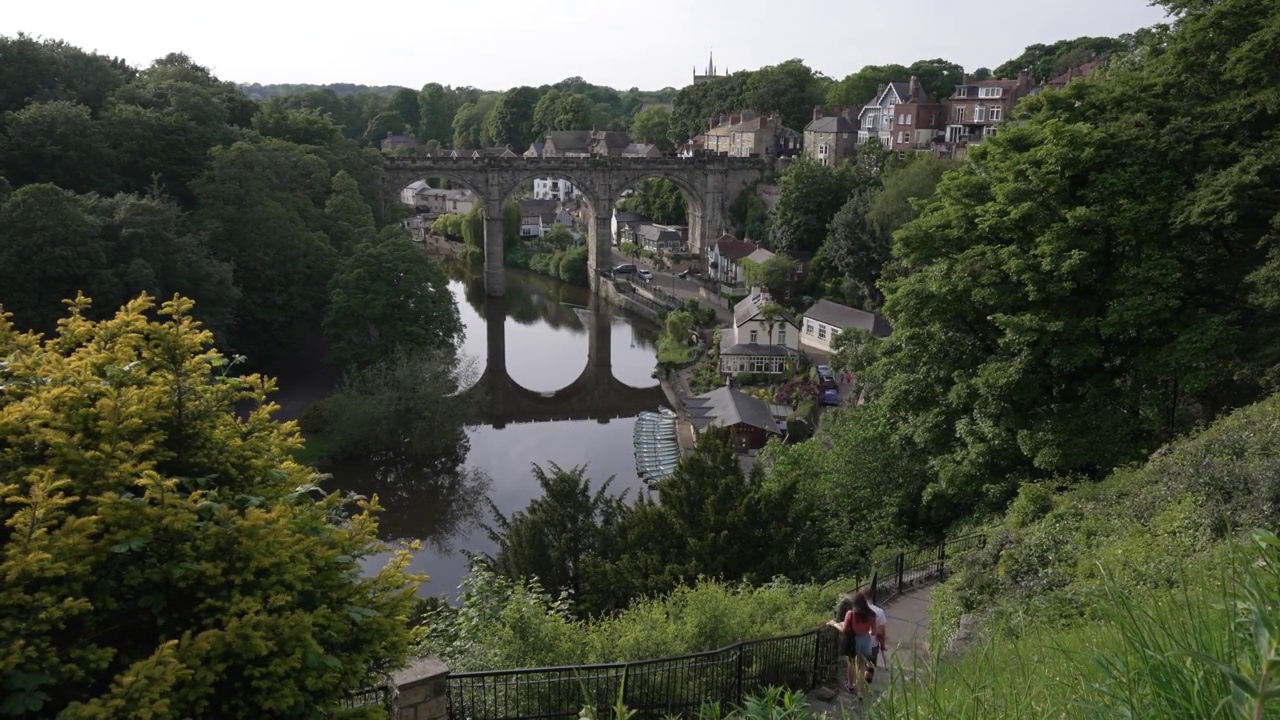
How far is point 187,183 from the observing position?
101 ft

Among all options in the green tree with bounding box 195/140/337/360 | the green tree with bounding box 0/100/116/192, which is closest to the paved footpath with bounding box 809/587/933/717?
the green tree with bounding box 195/140/337/360

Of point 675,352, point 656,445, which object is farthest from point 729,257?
point 656,445

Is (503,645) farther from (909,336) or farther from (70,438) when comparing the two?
(909,336)

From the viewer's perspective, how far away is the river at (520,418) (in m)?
22.8

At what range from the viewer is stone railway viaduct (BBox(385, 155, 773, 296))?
50.4m

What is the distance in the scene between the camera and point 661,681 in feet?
25.5

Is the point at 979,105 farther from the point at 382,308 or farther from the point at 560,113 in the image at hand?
the point at 560,113

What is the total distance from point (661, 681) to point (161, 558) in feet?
14.1

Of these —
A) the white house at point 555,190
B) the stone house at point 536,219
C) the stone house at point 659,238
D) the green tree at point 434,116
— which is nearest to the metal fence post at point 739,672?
the stone house at point 659,238

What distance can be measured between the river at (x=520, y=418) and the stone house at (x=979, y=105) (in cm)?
2161

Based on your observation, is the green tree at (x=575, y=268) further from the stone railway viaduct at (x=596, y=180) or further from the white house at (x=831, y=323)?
the white house at (x=831, y=323)

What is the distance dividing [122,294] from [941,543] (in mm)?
20157

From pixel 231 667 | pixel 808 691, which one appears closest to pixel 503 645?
pixel 808 691

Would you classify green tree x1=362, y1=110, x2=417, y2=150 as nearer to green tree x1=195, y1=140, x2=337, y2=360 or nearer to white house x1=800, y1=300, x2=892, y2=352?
green tree x1=195, y1=140, x2=337, y2=360
